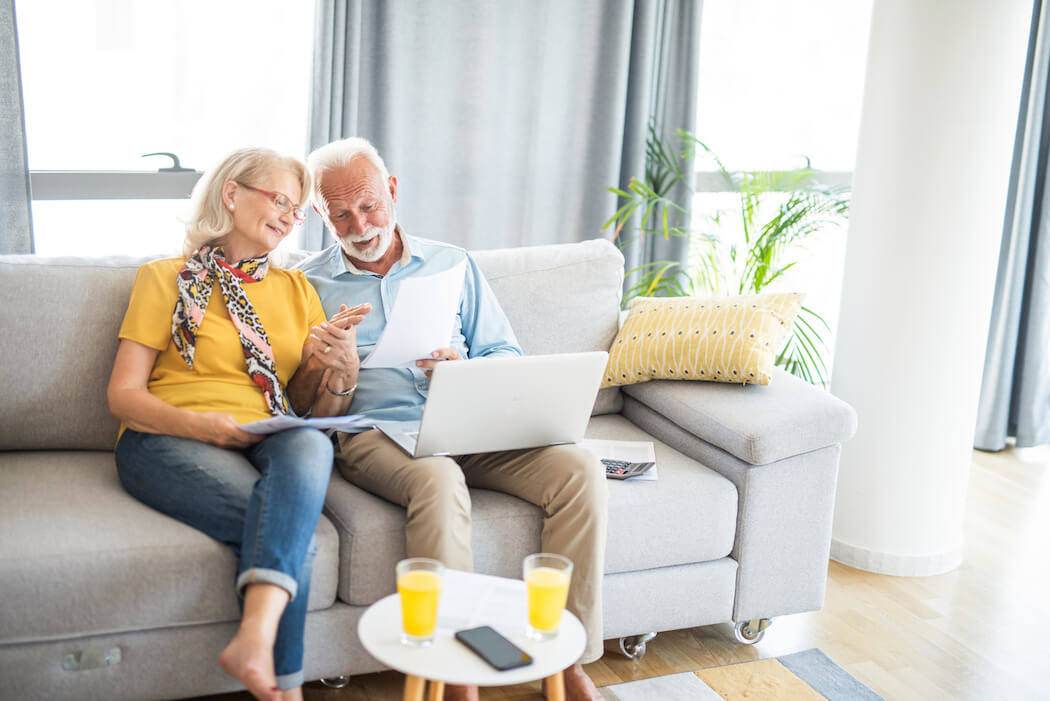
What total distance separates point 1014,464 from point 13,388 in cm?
345

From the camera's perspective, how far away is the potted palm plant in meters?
3.43

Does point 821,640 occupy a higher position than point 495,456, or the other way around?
point 495,456

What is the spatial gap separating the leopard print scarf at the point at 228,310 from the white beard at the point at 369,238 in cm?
27

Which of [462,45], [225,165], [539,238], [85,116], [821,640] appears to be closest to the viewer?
[225,165]

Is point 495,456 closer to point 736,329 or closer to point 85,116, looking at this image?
point 736,329

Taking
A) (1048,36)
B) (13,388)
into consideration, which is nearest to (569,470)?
(13,388)

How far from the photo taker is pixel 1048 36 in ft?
12.4

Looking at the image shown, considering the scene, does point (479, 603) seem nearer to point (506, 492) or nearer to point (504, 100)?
point (506, 492)

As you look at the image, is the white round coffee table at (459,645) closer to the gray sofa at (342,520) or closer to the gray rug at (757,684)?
the gray sofa at (342,520)

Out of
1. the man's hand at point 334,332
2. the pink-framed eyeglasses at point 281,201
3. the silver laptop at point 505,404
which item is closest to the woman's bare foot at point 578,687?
the silver laptop at point 505,404

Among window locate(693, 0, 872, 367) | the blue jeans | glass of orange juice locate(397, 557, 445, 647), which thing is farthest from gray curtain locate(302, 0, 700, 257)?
glass of orange juice locate(397, 557, 445, 647)

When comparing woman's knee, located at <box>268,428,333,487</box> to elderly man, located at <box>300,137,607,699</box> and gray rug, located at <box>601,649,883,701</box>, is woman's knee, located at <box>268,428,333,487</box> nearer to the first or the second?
elderly man, located at <box>300,137,607,699</box>

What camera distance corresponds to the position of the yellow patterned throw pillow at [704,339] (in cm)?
252

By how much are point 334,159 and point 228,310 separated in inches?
19.1
